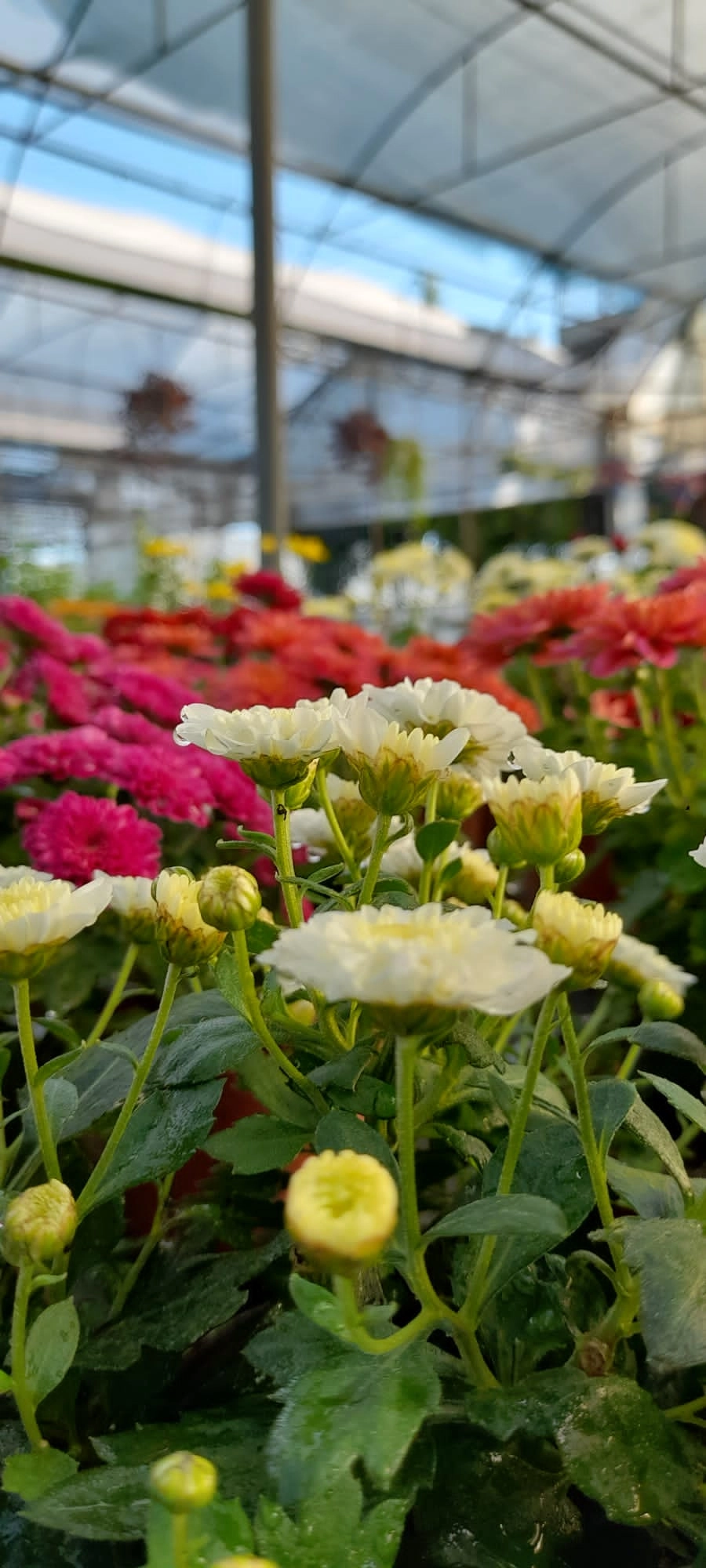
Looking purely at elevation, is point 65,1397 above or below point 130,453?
below

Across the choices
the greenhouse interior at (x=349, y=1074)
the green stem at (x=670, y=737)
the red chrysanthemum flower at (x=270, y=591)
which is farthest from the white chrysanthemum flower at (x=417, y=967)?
the red chrysanthemum flower at (x=270, y=591)

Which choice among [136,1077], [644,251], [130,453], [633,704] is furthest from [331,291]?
[136,1077]

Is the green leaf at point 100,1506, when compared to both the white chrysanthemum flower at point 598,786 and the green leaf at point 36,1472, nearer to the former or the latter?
the green leaf at point 36,1472

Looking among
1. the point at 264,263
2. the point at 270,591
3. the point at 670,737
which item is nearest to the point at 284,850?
the point at 670,737

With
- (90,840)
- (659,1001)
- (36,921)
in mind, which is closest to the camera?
(36,921)

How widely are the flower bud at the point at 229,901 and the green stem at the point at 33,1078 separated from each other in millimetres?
59

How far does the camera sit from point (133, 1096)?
0.35 m

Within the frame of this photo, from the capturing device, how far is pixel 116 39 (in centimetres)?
434

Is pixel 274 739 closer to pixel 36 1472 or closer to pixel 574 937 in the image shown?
pixel 574 937

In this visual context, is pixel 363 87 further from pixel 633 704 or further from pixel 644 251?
pixel 633 704

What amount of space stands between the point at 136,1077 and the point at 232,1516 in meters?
0.13

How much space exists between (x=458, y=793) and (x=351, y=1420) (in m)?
0.22

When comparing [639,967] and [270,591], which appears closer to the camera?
[639,967]

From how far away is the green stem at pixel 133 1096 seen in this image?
347 mm
